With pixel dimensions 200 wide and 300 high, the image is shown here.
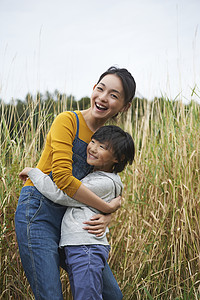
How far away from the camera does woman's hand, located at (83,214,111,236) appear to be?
1195 millimetres

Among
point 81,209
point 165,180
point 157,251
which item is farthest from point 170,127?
point 81,209

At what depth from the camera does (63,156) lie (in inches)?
47.5

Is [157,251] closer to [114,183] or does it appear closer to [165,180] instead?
[165,180]

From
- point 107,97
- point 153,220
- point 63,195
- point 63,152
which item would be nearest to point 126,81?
point 107,97

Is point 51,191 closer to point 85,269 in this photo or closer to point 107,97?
point 85,269

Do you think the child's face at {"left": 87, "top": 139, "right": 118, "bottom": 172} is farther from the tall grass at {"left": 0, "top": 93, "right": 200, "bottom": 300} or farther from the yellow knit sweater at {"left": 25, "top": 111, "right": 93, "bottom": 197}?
the tall grass at {"left": 0, "top": 93, "right": 200, "bottom": 300}

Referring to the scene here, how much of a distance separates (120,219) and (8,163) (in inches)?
35.0

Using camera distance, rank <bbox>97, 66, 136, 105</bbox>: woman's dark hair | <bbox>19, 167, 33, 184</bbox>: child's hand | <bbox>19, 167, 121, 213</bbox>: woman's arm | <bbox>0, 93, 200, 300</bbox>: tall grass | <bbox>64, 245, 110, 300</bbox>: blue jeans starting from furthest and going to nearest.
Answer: <bbox>0, 93, 200, 300</bbox>: tall grass < <bbox>97, 66, 136, 105</bbox>: woman's dark hair < <bbox>19, 167, 33, 184</bbox>: child's hand < <bbox>19, 167, 121, 213</bbox>: woman's arm < <bbox>64, 245, 110, 300</bbox>: blue jeans

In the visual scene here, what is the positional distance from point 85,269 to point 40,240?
0.67ft

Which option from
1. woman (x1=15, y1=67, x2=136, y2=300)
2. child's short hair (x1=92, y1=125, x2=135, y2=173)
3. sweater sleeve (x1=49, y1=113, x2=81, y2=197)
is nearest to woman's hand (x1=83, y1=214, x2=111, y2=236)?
woman (x1=15, y1=67, x2=136, y2=300)

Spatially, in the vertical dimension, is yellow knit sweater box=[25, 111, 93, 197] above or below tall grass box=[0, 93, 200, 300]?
above

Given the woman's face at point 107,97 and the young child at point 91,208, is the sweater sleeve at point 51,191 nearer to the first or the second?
the young child at point 91,208

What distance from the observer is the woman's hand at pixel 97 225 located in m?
1.20

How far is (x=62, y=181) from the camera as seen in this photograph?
119 cm
